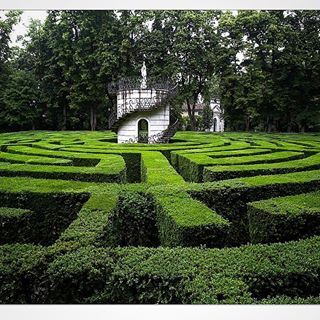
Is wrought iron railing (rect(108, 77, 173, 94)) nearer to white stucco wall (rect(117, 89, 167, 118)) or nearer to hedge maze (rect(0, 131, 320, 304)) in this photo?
white stucco wall (rect(117, 89, 167, 118))

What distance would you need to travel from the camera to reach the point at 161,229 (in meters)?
6.26

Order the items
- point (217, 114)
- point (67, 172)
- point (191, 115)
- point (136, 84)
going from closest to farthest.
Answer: point (67, 172)
point (217, 114)
point (191, 115)
point (136, 84)

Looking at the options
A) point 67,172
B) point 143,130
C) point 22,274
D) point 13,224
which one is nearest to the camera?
point 22,274

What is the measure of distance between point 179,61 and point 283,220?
486 cm

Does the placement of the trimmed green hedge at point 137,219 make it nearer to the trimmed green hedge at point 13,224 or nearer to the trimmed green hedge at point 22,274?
the trimmed green hedge at point 13,224

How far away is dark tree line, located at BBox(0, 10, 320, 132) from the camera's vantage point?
7961 mm

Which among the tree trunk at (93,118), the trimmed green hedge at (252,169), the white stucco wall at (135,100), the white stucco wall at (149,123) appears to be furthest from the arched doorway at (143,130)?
the trimmed green hedge at (252,169)

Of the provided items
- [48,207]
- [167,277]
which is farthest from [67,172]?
[167,277]

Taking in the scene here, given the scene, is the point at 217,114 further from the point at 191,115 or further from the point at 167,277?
the point at 167,277

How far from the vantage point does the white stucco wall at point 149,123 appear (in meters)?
13.8

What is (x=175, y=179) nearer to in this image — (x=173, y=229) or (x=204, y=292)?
(x=173, y=229)

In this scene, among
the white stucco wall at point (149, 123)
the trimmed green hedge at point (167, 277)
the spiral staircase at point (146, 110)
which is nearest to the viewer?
the trimmed green hedge at point (167, 277)

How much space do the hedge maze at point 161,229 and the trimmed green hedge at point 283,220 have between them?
15 millimetres

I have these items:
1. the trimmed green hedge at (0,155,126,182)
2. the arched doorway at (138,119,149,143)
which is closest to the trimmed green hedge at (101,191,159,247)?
the trimmed green hedge at (0,155,126,182)
